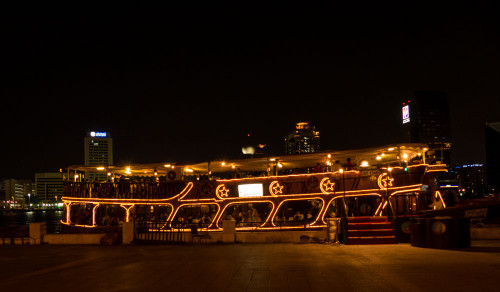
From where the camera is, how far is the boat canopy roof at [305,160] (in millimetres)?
17044

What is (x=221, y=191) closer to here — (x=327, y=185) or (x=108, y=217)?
(x=327, y=185)

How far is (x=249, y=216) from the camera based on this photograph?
65.5 ft

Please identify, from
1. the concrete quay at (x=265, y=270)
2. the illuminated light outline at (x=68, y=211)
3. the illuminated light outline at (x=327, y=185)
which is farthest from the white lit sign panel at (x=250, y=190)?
the illuminated light outline at (x=68, y=211)

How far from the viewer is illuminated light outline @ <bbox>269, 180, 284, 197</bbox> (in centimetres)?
1860

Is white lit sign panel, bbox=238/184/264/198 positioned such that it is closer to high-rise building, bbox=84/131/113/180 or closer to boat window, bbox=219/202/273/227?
boat window, bbox=219/202/273/227

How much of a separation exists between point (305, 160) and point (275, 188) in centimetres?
233

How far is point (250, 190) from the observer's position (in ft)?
62.7

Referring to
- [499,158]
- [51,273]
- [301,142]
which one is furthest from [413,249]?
[301,142]

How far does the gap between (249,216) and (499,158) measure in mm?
110391

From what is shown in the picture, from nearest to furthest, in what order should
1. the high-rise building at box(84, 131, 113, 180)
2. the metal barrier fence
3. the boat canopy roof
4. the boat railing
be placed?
the boat canopy roof → the metal barrier fence → the boat railing → the high-rise building at box(84, 131, 113, 180)

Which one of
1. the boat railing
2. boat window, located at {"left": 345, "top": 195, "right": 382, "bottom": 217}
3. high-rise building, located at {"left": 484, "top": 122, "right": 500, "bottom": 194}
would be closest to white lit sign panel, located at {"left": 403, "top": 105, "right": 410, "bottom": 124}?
boat window, located at {"left": 345, "top": 195, "right": 382, "bottom": 217}

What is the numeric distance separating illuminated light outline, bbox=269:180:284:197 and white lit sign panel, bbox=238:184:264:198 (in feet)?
1.42

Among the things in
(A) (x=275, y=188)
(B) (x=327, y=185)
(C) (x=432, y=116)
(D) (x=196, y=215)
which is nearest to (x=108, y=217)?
(D) (x=196, y=215)

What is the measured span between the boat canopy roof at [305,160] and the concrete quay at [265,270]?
172 inches
